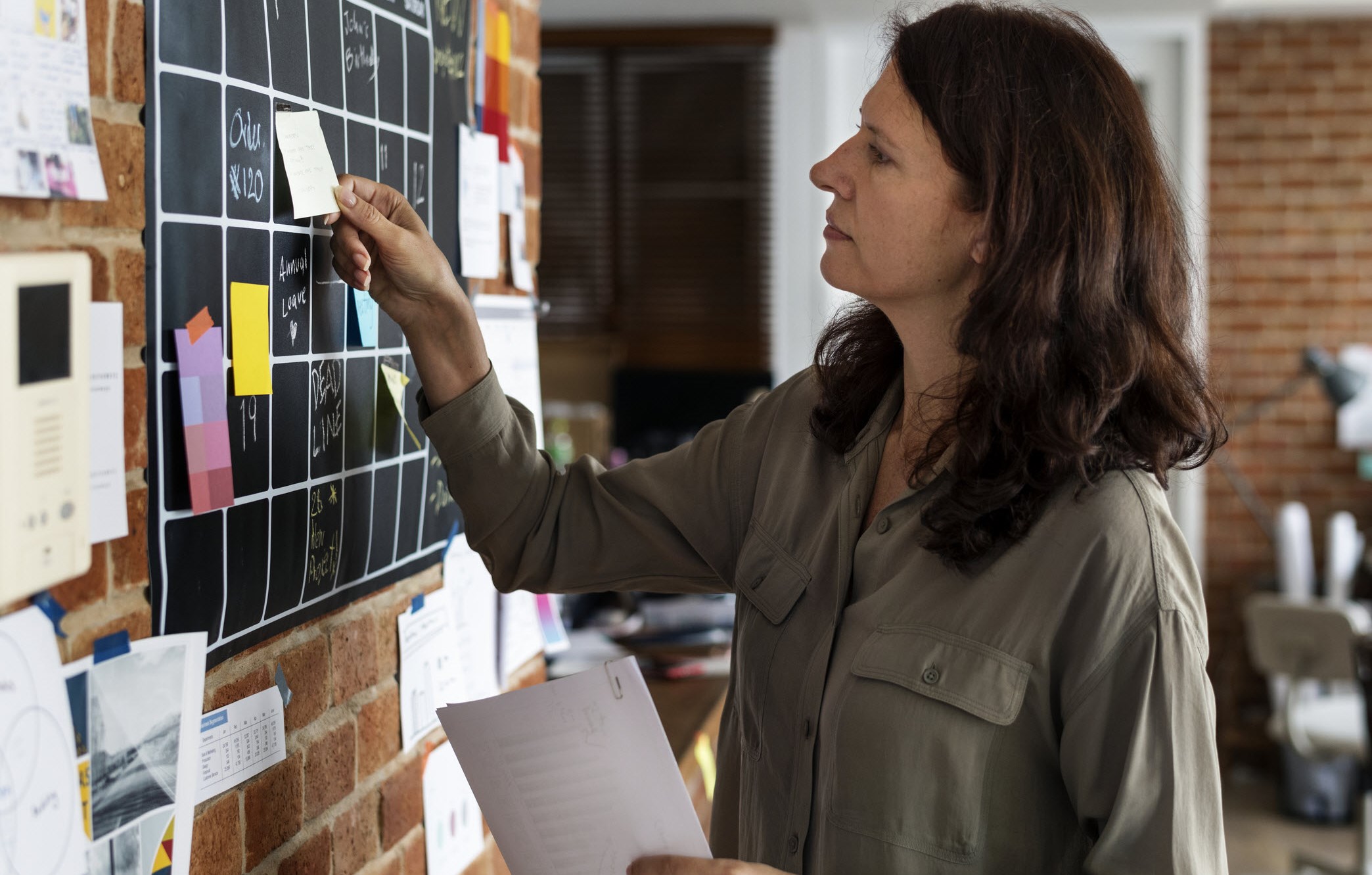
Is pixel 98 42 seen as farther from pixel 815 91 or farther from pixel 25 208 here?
pixel 815 91

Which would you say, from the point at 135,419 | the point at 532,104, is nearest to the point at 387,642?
the point at 135,419

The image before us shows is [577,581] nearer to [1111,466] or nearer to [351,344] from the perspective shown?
[351,344]

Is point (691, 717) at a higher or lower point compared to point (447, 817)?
lower

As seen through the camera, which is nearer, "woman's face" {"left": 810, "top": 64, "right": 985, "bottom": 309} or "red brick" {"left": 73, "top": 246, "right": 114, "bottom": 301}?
"red brick" {"left": 73, "top": 246, "right": 114, "bottom": 301}

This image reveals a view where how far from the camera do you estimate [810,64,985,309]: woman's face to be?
117cm

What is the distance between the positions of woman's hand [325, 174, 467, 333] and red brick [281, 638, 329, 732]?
0.32m

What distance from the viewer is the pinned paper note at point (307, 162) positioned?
3.42 feet

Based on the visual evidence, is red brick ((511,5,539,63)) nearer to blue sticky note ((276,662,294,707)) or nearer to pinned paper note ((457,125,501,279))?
pinned paper note ((457,125,501,279))

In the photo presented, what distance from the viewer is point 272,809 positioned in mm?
1087

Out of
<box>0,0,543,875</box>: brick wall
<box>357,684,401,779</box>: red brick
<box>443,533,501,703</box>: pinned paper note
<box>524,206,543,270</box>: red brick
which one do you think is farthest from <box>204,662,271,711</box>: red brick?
<box>524,206,543,270</box>: red brick

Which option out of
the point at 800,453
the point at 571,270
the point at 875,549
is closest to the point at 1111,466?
the point at 875,549

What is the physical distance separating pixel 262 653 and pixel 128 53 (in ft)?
1.63

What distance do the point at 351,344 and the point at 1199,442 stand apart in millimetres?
810

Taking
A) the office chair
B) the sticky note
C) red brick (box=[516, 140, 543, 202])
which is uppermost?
red brick (box=[516, 140, 543, 202])
